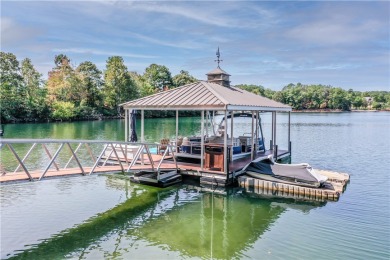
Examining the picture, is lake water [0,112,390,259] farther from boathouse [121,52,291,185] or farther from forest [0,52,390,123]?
forest [0,52,390,123]

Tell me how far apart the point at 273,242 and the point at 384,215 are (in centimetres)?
439

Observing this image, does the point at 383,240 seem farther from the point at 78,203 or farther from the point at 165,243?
the point at 78,203

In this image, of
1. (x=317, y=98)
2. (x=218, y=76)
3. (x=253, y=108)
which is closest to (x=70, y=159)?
(x=253, y=108)

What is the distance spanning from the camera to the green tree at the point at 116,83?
59469mm

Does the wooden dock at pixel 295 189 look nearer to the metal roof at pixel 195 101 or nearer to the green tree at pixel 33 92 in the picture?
the metal roof at pixel 195 101

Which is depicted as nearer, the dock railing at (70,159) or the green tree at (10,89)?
the dock railing at (70,159)

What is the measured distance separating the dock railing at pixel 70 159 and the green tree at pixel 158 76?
52.3m

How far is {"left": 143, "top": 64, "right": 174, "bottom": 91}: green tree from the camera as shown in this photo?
73.9 meters

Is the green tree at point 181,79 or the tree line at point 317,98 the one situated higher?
the green tree at point 181,79

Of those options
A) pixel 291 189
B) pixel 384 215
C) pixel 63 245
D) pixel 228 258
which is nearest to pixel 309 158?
pixel 291 189

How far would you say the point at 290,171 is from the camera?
1201 cm

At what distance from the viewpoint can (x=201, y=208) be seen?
1022 cm

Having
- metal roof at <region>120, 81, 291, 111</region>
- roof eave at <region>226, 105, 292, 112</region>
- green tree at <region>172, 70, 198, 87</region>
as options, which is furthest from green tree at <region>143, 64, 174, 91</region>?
metal roof at <region>120, 81, 291, 111</region>

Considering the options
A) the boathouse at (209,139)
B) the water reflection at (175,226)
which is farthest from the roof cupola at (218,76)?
the water reflection at (175,226)
